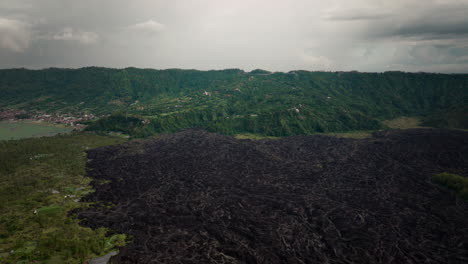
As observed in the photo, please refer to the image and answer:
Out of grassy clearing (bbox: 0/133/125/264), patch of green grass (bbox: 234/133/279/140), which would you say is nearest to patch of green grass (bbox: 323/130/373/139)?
patch of green grass (bbox: 234/133/279/140)

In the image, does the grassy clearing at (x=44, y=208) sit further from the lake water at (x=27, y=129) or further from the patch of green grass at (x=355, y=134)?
the patch of green grass at (x=355, y=134)

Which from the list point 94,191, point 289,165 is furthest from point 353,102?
point 94,191

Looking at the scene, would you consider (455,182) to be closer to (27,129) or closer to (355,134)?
(355,134)

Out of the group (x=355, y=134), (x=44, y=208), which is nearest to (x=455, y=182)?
(x=355, y=134)

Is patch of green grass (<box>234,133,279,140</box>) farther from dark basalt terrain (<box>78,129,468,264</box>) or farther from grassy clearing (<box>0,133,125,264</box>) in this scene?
grassy clearing (<box>0,133,125,264</box>)

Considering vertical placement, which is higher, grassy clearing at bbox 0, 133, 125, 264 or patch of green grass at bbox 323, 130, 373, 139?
grassy clearing at bbox 0, 133, 125, 264

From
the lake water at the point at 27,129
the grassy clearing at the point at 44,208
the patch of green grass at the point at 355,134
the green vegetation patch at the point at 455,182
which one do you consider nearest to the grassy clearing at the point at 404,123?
the patch of green grass at the point at 355,134
